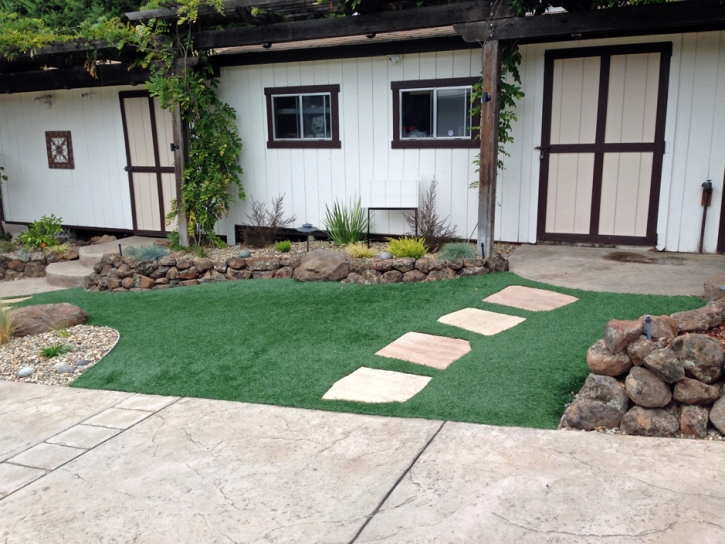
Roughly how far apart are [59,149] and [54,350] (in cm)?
612

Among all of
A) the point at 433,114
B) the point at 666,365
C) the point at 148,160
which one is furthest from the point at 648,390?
the point at 148,160

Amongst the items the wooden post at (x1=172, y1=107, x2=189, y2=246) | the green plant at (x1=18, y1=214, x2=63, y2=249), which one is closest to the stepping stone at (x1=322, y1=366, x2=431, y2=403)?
the wooden post at (x1=172, y1=107, x2=189, y2=246)

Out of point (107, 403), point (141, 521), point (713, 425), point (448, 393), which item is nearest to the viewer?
point (141, 521)

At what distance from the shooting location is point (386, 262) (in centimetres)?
630

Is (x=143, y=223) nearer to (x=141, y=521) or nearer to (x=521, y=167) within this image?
(x=521, y=167)

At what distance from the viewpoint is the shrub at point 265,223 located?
7895 millimetres

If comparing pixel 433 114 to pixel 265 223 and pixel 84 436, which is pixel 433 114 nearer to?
pixel 265 223

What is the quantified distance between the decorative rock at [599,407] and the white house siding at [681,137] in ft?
13.1

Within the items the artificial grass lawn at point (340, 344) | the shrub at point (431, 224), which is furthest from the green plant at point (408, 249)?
the artificial grass lawn at point (340, 344)

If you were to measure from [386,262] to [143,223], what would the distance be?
483cm

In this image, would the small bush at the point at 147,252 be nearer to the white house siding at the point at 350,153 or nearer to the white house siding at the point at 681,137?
the white house siding at the point at 350,153

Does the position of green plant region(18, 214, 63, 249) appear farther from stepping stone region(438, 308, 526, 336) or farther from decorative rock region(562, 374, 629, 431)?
decorative rock region(562, 374, 629, 431)

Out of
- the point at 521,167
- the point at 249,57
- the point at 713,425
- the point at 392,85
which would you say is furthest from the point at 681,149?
the point at 249,57

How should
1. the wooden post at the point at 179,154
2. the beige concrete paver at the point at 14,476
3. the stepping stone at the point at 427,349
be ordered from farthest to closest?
the wooden post at the point at 179,154 < the stepping stone at the point at 427,349 < the beige concrete paver at the point at 14,476
